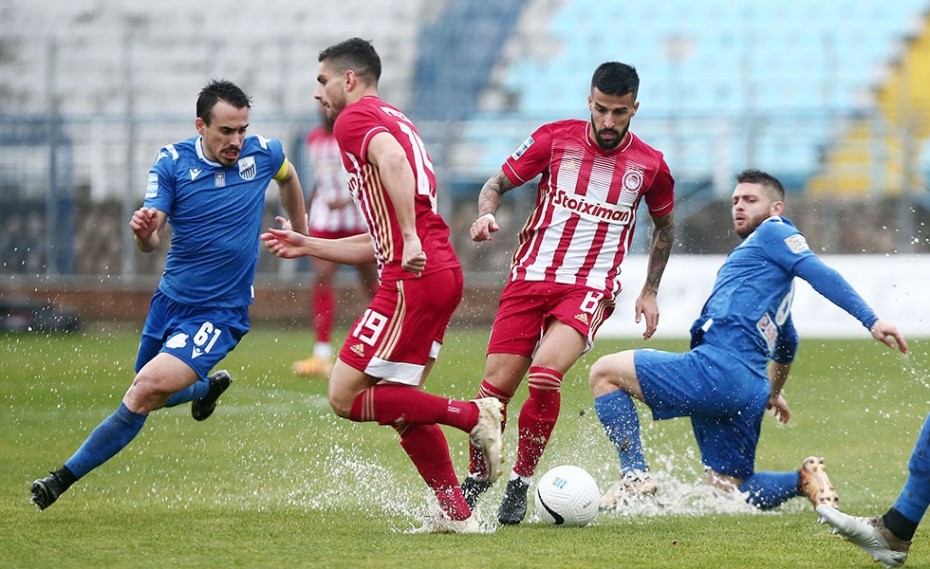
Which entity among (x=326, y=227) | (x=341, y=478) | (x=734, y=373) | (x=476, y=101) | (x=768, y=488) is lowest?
(x=341, y=478)

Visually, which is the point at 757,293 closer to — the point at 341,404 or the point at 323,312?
the point at 341,404

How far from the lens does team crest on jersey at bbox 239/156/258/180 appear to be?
21.3 ft

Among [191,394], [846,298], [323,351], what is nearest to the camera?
[846,298]

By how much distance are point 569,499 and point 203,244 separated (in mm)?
2225

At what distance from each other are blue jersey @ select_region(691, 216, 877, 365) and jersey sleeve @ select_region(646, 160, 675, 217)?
49cm

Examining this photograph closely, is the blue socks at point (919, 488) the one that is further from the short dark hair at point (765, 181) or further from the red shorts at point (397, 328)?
the short dark hair at point (765, 181)

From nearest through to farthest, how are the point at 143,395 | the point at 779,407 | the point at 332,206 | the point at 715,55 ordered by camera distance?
the point at 143,395 → the point at 779,407 → the point at 332,206 → the point at 715,55

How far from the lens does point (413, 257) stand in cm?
500

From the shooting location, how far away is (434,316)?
17.2 feet

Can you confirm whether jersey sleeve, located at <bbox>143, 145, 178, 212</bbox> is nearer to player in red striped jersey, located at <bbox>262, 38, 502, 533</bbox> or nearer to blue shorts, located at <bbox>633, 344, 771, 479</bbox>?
player in red striped jersey, located at <bbox>262, 38, 502, 533</bbox>

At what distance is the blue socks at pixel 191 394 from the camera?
6.70 m

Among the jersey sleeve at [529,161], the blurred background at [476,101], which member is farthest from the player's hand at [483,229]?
the blurred background at [476,101]

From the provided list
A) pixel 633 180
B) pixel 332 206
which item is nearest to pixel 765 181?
pixel 633 180

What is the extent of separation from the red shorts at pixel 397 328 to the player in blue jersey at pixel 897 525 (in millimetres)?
1717
